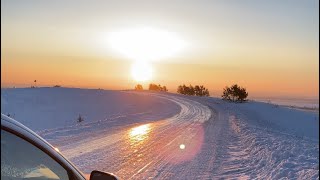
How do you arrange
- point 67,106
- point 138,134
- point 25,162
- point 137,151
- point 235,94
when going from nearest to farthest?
point 25,162, point 137,151, point 138,134, point 67,106, point 235,94

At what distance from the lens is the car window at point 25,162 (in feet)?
A: 9.00

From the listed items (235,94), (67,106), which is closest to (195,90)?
(235,94)

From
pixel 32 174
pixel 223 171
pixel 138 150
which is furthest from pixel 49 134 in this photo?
pixel 32 174

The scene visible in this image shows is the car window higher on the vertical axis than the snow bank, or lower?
higher

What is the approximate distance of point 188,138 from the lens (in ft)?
53.0

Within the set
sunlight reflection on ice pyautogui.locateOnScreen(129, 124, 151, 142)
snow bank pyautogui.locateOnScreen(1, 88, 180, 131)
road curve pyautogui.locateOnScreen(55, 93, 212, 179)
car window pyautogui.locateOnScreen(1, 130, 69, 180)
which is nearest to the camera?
car window pyautogui.locateOnScreen(1, 130, 69, 180)

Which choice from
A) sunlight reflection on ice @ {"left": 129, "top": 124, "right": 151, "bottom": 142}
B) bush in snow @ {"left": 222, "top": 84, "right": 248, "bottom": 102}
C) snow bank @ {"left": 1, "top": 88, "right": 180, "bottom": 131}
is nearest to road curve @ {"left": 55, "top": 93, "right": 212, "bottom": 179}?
sunlight reflection on ice @ {"left": 129, "top": 124, "right": 151, "bottom": 142}

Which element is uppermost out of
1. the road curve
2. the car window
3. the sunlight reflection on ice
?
the car window

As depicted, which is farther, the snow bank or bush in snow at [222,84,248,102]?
bush in snow at [222,84,248,102]

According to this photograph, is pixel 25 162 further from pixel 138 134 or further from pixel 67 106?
pixel 67 106

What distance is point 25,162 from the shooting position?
295 centimetres

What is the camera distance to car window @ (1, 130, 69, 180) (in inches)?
108

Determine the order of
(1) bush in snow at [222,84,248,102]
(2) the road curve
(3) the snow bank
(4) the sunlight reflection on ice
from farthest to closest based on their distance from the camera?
(1) bush in snow at [222,84,248,102]
(3) the snow bank
(4) the sunlight reflection on ice
(2) the road curve

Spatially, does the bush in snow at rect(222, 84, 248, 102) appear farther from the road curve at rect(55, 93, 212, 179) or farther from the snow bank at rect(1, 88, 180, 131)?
the road curve at rect(55, 93, 212, 179)
